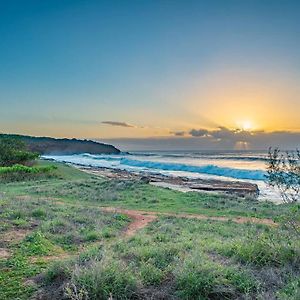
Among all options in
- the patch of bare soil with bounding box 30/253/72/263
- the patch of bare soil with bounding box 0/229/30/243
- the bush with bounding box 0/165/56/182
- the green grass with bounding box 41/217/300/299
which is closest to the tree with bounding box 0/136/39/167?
the bush with bounding box 0/165/56/182

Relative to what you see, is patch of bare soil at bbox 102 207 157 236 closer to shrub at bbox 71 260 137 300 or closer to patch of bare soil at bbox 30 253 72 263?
patch of bare soil at bbox 30 253 72 263

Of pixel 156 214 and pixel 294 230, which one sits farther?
pixel 156 214

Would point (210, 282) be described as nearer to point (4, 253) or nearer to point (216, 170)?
point (4, 253)

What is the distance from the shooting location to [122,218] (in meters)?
14.5

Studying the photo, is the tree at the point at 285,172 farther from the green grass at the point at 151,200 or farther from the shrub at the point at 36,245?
the green grass at the point at 151,200

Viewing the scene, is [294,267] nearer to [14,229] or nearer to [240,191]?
[14,229]

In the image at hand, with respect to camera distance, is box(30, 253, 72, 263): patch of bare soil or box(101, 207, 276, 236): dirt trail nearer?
box(30, 253, 72, 263): patch of bare soil

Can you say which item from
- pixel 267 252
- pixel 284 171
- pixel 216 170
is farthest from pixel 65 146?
pixel 267 252

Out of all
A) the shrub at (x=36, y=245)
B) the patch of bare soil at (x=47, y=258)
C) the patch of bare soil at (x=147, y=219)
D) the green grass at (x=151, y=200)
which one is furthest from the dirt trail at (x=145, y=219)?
the patch of bare soil at (x=47, y=258)

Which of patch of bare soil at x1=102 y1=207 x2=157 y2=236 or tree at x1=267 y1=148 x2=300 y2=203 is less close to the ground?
tree at x1=267 y1=148 x2=300 y2=203

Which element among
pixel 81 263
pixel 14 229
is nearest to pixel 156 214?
pixel 14 229

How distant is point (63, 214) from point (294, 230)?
28.0 ft

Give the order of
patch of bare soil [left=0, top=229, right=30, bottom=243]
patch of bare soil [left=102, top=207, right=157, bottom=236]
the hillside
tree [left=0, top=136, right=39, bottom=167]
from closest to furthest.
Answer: patch of bare soil [left=0, top=229, right=30, bottom=243], patch of bare soil [left=102, top=207, right=157, bottom=236], tree [left=0, top=136, right=39, bottom=167], the hillside

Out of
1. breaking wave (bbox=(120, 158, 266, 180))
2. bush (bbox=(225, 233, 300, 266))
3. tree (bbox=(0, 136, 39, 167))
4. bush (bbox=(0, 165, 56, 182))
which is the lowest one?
breaking wave (bbox=(120, 158, 266, 180))
